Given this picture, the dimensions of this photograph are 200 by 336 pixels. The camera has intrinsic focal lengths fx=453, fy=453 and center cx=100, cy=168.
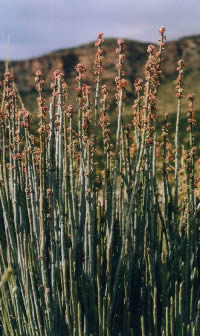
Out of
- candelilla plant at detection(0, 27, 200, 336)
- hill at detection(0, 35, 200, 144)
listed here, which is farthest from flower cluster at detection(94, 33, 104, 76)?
hill at detection(0, 35, 200, 144)

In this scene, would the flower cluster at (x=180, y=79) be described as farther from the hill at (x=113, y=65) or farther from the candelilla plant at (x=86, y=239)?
the hill at (x=113, y=65)

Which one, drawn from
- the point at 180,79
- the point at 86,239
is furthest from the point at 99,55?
the point at 86,239

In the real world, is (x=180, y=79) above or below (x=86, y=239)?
above

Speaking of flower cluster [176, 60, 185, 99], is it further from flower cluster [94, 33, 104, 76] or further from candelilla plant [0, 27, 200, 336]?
flower cluster [94, 33, 104, 76]

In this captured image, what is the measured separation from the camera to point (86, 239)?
1449mm

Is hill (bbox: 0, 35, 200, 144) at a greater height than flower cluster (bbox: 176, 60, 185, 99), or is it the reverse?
hill (bbox: 0, 35, 200, 144)

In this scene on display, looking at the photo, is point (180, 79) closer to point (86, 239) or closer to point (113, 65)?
point (86, 239)

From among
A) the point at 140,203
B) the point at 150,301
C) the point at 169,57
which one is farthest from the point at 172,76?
the point at 150,301

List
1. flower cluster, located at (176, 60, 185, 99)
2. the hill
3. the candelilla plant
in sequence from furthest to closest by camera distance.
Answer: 1. the hill
2. flower cluster, located at (176, 60, 185, 99)
3. the candelilla plant

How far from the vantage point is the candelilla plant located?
138cm

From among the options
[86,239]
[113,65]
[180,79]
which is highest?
[113,65]

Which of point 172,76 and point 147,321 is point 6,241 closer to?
point 147,321

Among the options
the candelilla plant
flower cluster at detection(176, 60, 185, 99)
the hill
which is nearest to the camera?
the candelilla plant

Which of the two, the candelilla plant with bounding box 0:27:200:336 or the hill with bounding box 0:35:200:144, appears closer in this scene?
the candelilla plant with bounding box 0:27:200:336
